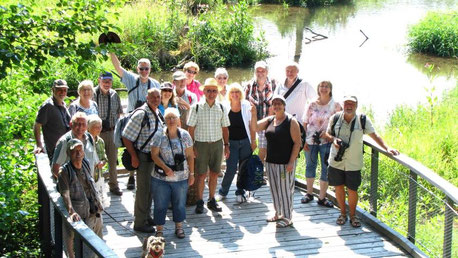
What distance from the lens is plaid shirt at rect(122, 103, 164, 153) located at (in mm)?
6863

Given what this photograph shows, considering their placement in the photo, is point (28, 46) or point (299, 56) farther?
point (299, 56)

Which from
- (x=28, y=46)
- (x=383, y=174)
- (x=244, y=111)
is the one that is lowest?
(x=383, y=174)

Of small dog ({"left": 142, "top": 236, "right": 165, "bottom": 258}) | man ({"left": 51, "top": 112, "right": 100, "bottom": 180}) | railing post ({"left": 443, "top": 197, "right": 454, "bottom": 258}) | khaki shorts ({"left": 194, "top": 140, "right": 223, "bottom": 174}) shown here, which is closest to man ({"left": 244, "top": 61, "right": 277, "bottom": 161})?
khaki shorts ({"left": 194, "top": 140, "right": 223, "bottom": 174})

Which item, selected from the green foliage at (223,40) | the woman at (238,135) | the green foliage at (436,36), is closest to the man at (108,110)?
the woman at (238,135)

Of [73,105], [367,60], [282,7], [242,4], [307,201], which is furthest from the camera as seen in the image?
[282,7]

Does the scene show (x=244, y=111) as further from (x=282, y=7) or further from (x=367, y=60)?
(x=282, y=7)

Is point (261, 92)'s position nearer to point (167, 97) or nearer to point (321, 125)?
point (321, 125)

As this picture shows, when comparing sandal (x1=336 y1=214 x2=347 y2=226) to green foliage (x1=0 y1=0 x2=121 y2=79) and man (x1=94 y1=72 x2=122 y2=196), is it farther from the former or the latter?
green foliage (x1=0 y1=0 x2=121 y2=79)

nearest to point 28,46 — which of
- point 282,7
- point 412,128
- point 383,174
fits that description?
point 383,174

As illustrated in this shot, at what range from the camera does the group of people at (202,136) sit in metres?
6.71

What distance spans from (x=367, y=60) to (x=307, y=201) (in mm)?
14549

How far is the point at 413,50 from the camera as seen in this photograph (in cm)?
2234

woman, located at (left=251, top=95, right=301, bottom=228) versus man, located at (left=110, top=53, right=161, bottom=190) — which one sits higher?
man, located at (left=110, top=53, right=161, bottom=190)

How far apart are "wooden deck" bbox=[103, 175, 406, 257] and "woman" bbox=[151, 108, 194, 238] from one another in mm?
322
